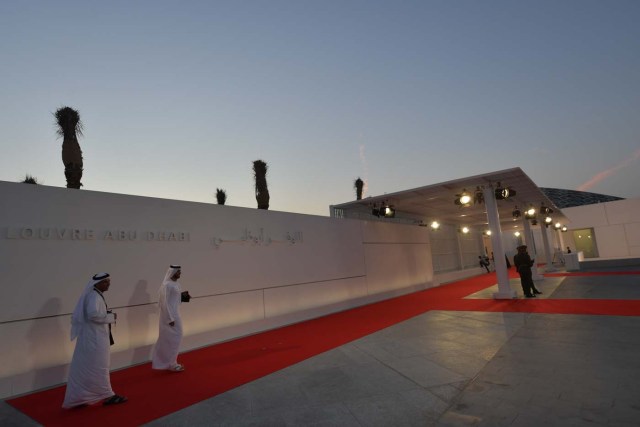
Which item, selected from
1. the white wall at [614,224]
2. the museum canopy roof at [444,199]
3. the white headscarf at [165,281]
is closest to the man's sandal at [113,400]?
the white headscarf at [165,281]

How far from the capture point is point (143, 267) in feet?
21.0

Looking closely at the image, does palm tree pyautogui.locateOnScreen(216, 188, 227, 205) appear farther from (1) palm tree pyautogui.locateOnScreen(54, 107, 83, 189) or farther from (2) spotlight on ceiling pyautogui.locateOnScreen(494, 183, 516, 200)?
(2) spotlight on ceiling pyautogui.locateOnScreen(494, 183, 516, 200)

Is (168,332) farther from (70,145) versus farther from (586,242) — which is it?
(586,242)

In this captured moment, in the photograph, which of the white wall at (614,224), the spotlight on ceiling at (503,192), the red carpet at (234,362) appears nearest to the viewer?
the red carpet at (234,362)

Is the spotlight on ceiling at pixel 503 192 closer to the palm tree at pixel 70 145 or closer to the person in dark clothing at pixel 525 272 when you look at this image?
the person in dark clothing at pixel 525 272

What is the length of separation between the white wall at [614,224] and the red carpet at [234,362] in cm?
Answer: 2366

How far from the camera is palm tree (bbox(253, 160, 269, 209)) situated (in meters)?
21.6

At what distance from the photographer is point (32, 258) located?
17.0 ft

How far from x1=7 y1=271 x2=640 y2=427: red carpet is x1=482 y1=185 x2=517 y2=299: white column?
20.2 inches

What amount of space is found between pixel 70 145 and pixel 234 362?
8.88m

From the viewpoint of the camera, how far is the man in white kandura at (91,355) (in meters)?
4.18

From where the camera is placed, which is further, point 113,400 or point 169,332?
point 169,332

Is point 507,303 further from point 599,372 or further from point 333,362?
point 333,362

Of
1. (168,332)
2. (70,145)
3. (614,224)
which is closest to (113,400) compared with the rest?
(168,332)
